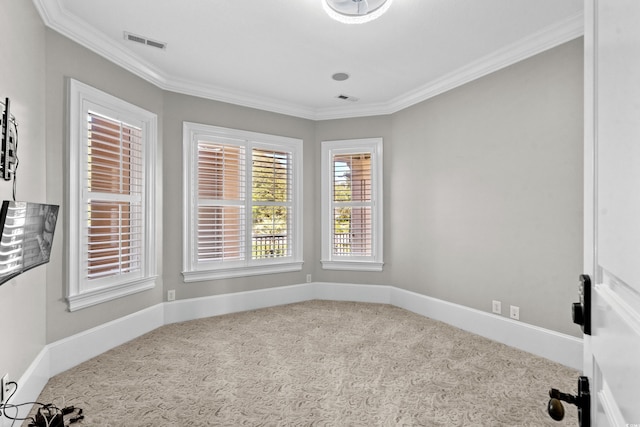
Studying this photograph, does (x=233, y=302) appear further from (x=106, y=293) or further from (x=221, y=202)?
(x=106, y=293)

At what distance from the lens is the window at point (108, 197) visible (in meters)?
2.82

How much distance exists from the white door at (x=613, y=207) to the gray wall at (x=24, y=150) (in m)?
2.48

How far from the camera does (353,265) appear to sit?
481 cm

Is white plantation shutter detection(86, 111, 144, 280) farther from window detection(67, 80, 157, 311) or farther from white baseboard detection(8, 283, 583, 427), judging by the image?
white baseboard detection(8, 283, 583, 427)

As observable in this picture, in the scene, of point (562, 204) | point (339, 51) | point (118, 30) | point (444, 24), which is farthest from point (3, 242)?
point (562, 204)

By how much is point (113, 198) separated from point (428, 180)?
3347mm

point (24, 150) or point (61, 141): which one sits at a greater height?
point (61, 141)

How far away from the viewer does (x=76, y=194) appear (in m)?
2.82

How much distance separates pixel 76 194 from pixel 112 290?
0.92 meters

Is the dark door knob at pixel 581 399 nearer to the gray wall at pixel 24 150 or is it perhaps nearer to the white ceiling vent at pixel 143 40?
the gray wall at pixel 24 150

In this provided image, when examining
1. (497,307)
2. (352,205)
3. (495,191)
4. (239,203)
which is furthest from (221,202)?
(497,307)

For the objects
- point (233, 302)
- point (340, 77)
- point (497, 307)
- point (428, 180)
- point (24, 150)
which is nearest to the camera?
point (24, 150)

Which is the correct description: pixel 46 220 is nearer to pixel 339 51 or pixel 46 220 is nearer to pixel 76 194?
pixel 76 194

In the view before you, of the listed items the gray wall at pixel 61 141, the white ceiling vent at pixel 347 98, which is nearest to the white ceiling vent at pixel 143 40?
the gray wall at pixel 61 141
